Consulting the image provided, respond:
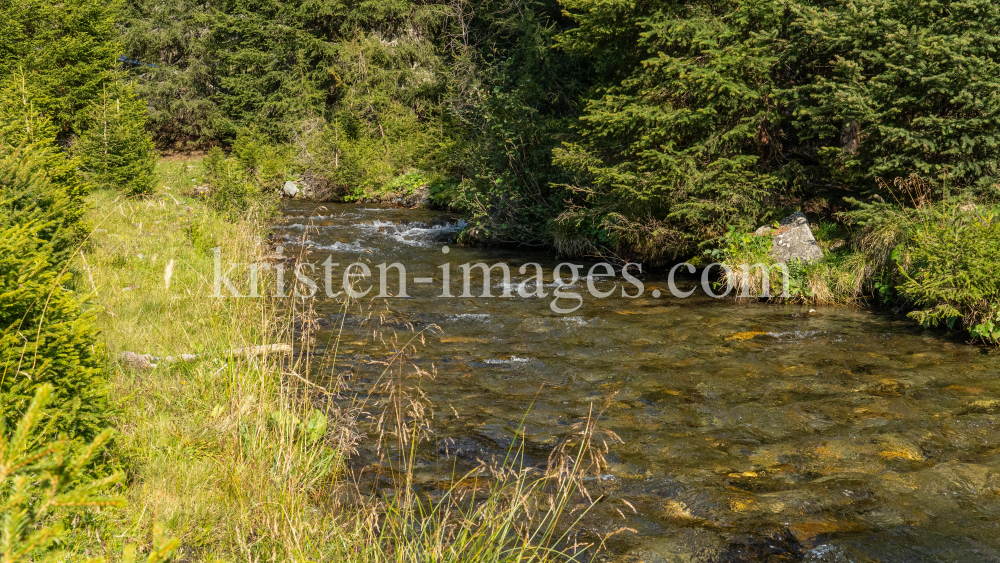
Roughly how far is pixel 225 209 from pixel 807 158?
11.1m

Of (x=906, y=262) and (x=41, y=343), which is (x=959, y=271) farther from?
(x=41, y=343)

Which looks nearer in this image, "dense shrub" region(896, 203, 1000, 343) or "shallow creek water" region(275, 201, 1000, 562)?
"shallow creek water" region(275, 201, 1000, 562)

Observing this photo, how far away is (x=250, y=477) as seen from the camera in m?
3.41

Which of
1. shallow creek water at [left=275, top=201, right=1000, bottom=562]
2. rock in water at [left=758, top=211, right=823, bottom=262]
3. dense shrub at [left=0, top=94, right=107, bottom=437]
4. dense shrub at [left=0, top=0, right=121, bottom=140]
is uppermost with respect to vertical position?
dense shrub at [left=0, top=0, right=121, bottom=140]

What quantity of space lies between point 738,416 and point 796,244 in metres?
5.50

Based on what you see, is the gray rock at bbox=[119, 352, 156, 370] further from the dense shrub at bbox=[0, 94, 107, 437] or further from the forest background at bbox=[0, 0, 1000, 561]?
the dense shrub at bbox=[0, 94, 107, 437]

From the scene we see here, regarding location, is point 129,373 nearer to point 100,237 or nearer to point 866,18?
point 100,237

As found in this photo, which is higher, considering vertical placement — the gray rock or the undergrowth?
the undergrowth

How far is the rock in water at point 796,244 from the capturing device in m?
10.1

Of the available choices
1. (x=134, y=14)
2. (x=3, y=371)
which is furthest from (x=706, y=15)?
(x=134, y=14)

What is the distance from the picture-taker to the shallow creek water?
3.96m

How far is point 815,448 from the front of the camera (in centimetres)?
504

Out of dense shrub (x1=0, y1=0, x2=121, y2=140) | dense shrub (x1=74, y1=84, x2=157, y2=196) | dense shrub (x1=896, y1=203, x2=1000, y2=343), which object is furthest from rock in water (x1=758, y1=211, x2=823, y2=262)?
dense shrub (x1=0, y1=0, x2=121, y2=140)

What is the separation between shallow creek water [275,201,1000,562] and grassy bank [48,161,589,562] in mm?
581
